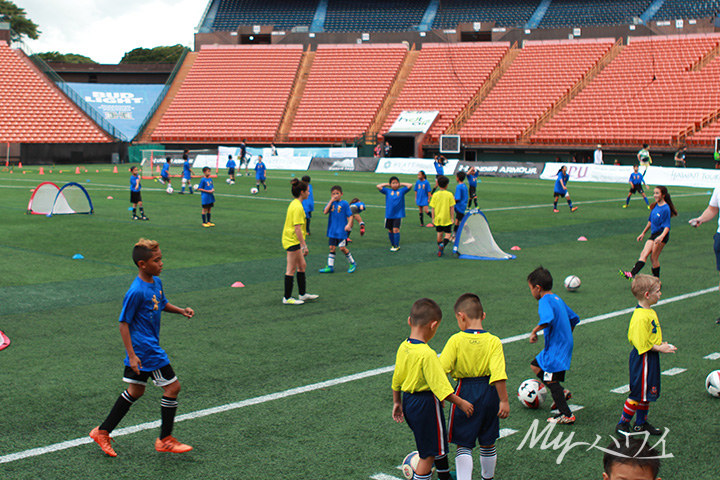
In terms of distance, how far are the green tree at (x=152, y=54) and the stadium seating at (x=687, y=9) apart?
213ft

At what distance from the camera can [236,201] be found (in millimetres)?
29734

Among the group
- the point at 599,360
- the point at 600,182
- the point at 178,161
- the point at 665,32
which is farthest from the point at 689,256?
the point at 665,32

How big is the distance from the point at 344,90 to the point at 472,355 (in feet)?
186

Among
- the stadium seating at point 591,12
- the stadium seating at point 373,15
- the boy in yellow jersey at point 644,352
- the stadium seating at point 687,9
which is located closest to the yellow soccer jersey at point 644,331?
the boy in yellow jersey at point 644,352

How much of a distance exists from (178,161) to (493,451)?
156 feet

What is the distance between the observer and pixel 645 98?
47781 mm

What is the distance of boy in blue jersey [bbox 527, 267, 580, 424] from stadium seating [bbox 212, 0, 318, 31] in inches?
2682

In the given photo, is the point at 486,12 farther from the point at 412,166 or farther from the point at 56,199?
the point at 56,199

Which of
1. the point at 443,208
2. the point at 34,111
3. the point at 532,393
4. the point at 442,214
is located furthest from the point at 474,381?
the point at 34,111

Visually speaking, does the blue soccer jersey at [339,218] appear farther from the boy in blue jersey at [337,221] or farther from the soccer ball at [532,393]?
the soccer ball at [532,393]

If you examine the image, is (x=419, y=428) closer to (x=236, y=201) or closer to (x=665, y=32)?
(x=236, y=201)

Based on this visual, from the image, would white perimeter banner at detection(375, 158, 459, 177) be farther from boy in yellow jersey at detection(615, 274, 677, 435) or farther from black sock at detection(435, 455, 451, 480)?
black sock at detection(435, 455, 451, 480)

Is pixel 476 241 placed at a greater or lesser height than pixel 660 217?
lesser

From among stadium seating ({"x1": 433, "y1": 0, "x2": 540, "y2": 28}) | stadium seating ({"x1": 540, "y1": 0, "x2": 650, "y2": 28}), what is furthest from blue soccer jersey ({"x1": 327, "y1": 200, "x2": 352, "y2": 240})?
stadium seating ({"x1": 433, "y1": 0, "x2": 540, "y2": 28})
